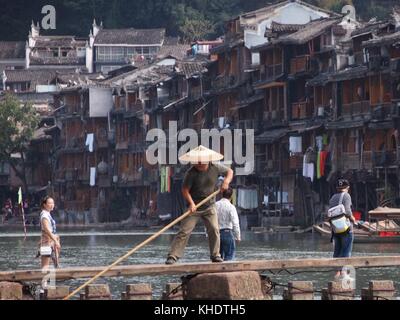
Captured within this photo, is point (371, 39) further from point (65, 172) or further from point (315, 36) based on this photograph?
point (65, 172)

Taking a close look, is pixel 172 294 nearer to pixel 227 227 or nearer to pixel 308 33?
pixel 227 227

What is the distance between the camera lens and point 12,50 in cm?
13400

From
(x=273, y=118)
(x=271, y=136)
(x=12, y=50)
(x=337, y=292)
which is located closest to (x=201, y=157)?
(x=337, y=292)

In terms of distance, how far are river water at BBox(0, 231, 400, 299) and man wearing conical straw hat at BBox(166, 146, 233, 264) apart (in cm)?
424

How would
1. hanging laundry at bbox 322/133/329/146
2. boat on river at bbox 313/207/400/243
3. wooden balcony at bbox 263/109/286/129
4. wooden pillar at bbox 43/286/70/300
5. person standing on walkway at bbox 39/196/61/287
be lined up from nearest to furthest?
1. wooden pillar at bbox 43/286/70/300
2. person standing on walkway at bbox 39/196/61/287
3. boat on river at bbox 313/207/400/243
4. hanging laundry at bbox 322/133/329/146
5. wooden balcony at bbox 263/109/286/129

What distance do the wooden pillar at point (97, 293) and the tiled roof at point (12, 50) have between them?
112627 mm

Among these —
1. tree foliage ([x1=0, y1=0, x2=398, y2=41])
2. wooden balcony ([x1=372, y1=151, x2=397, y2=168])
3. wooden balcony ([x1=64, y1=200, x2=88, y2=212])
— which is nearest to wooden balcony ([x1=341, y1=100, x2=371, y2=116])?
wooden balcony ([x1=372, y1=151, x2=397, y2=168])

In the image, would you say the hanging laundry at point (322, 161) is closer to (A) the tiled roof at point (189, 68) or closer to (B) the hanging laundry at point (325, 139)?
(B) the hanging laundry at point (325, 139)

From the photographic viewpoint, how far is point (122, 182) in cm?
9144

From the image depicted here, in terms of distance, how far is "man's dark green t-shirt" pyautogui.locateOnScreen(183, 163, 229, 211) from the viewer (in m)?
21.8

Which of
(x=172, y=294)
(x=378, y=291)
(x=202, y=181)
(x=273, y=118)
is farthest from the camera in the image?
(x=273, y=118)

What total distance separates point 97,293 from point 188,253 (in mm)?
22447

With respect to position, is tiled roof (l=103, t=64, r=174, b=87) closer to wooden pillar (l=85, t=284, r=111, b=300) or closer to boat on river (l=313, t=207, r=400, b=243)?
boat on river (l=313, t=207, r=400, b=243)
